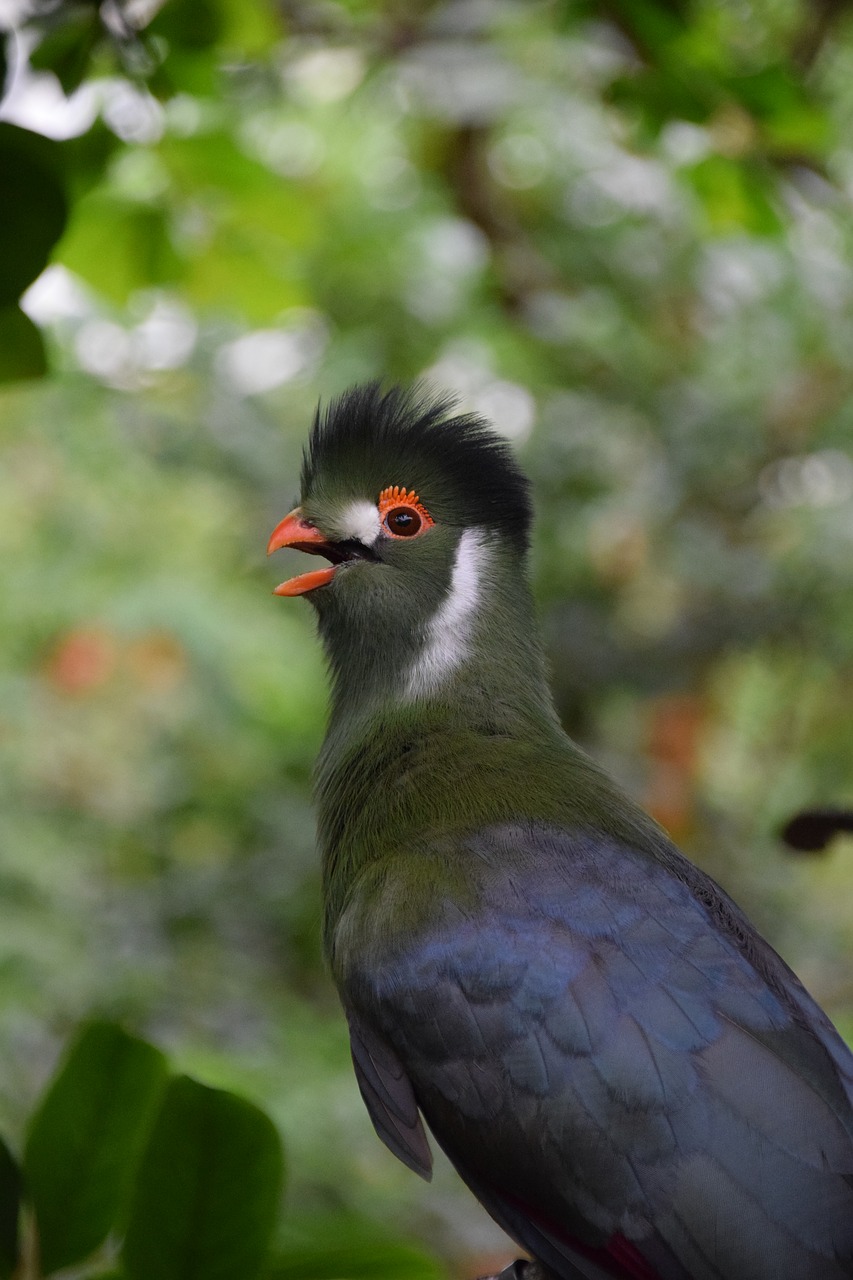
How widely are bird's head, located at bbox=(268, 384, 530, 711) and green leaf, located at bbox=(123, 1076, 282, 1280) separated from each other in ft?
2.65

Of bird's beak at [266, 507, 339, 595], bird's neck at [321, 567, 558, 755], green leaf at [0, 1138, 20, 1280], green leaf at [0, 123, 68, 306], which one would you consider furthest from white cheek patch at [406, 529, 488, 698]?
green leaf at [0, 1138, 20, 1280]

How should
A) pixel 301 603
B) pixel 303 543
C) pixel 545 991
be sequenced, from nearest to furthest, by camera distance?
1. pixel 545 991
2. pixel 303 543
3. pixel 301 603

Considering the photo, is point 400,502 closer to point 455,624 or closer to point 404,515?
point 404,515

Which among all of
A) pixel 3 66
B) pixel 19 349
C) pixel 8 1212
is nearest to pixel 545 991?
pixel 8 1212

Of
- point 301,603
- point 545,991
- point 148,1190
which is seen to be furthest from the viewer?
point 301,603

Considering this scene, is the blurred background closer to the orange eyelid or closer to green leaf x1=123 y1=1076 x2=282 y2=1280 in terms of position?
the orange eyelid

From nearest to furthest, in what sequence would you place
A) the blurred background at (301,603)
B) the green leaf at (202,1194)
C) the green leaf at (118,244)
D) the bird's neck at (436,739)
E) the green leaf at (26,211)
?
the green leaf at (202,1194), the green leaf at (26,211), the bird's neck at (436,739), the green leaf at (118,244), the blurred background at (301,603)

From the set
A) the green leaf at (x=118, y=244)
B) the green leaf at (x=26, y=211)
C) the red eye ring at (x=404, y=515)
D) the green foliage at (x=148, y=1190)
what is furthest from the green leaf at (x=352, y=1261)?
the green leaf at (x=118, y=244)

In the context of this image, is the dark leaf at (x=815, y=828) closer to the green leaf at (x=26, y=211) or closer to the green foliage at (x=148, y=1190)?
the green foliage at (x=148, y=1190)

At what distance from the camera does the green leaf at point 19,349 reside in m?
0.97

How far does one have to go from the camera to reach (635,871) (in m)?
1.20

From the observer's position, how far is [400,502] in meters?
1.47

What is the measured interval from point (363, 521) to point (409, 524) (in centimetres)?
5

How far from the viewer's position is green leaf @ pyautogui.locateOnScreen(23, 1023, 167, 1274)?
0.69 metres
